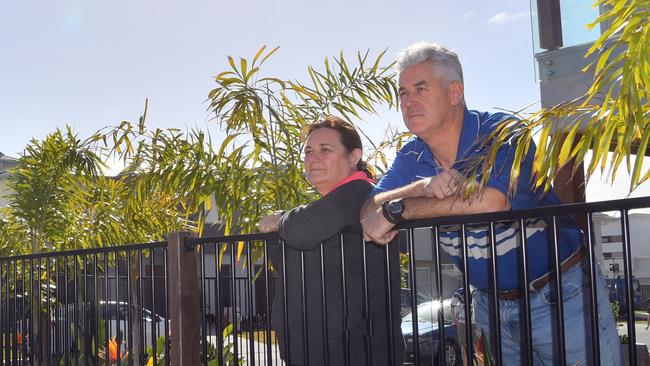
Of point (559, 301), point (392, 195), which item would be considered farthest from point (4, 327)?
point (559, 301)

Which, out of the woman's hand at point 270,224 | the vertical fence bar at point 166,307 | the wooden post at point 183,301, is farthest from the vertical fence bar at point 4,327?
the woman's hand at point 270,224

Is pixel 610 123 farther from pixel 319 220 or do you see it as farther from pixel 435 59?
pixel 319 220

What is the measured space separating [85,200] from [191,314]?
237 inches

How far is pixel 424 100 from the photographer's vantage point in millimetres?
2715

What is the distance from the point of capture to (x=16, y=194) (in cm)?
977

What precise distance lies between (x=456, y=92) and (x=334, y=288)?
2.73ft

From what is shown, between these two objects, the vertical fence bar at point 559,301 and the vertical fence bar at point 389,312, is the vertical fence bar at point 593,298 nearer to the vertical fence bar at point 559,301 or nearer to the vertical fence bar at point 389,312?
the vertical fence bar at point 559,301

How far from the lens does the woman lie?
2.69m

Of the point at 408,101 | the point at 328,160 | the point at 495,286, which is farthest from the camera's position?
the point at 328,160

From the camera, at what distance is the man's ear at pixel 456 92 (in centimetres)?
273

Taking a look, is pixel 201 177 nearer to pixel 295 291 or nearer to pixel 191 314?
pixel 191 314

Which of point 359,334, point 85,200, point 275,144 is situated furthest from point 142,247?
point 85,200

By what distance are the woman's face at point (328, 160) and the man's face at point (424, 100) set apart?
460mm

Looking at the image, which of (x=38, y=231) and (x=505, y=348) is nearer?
(x=505, y=348)
